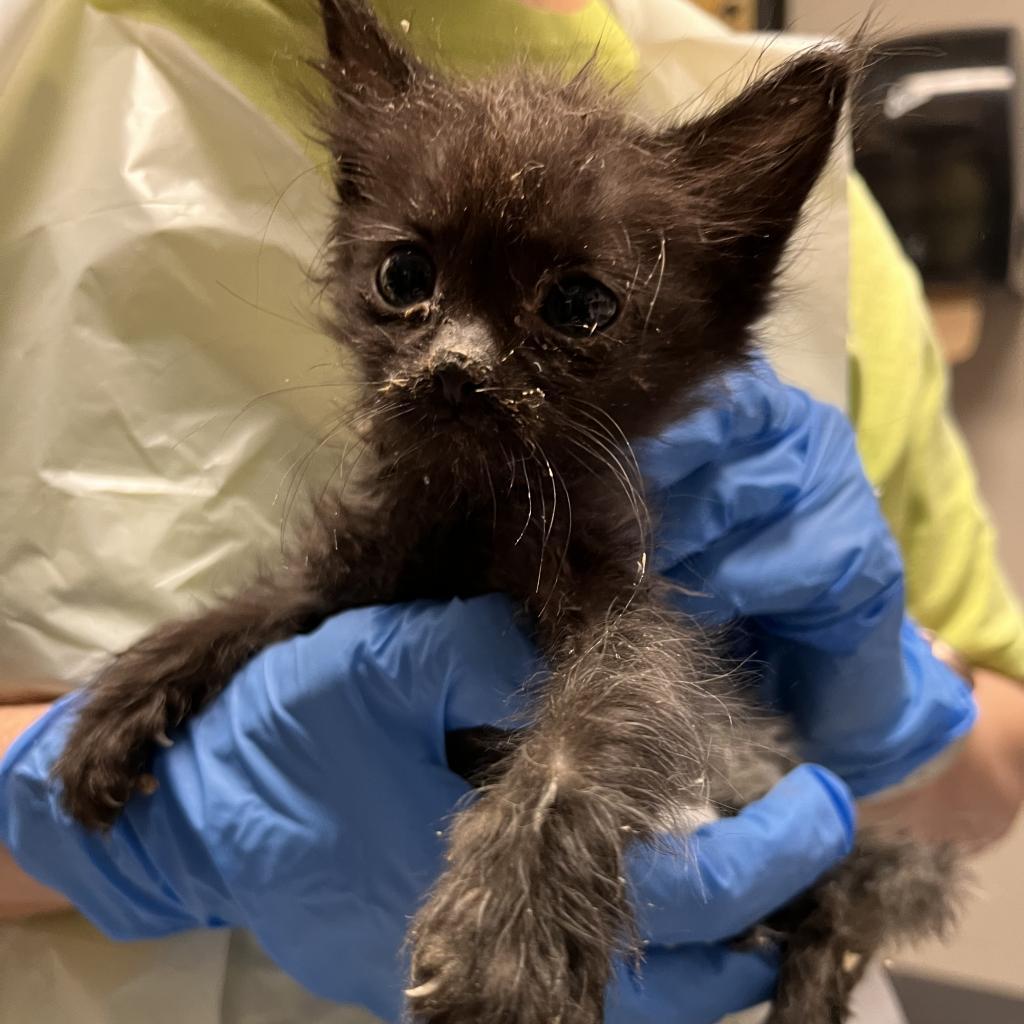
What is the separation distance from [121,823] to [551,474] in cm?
64

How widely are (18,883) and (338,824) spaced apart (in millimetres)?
442

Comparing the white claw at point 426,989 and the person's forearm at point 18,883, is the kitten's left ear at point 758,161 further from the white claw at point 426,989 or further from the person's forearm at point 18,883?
the person's forearm at point 18,883

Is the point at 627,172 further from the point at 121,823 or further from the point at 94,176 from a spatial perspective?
the point at 121,823

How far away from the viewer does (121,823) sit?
1.10 m

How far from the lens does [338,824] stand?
1.07 m

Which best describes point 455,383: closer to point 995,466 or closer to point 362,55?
point 362,55

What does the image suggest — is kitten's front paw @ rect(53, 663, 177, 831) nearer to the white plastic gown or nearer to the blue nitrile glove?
the white plastic gown

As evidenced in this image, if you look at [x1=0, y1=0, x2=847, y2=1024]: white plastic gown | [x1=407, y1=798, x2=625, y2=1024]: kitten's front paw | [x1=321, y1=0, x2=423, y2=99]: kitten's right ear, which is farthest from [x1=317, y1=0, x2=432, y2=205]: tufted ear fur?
[x1=407, y1=798, x2=625, y2=1024]: kitten's front paw

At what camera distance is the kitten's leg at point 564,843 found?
0.68 meters

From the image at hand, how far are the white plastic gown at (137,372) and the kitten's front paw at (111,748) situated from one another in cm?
14

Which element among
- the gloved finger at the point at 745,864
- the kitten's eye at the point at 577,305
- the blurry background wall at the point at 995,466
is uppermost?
the kitten's eye at the point at 577,305

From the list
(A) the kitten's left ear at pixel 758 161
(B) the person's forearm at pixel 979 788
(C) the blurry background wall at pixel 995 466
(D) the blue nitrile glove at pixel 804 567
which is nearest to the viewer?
(A) the kitten's left ear at pixel 758 161

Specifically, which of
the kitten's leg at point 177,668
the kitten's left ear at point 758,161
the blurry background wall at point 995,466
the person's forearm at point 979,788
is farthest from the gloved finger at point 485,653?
the blurry background wall at point 995,466

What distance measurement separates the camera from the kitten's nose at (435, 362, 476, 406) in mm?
828
